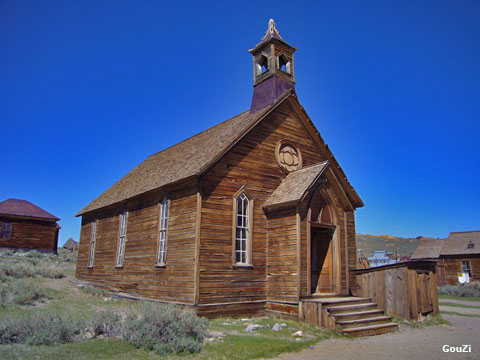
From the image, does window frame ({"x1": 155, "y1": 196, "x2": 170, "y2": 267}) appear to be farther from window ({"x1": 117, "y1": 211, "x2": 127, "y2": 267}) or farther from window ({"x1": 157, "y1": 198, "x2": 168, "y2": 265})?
window ({"x1": 117, "y1": 211, "x2": 127, "y2": 267})

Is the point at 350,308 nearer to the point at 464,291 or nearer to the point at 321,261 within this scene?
the point at 321,261

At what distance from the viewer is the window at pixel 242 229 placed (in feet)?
45.2

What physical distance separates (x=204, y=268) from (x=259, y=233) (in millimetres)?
2624

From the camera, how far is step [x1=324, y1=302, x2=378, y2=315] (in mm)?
12080

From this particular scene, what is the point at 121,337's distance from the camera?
29.6 feet

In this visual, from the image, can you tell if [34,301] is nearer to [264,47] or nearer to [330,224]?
[330,224]

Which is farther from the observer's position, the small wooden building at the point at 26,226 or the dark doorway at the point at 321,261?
the small wooden building at the point at 26,226

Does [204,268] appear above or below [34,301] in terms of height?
above

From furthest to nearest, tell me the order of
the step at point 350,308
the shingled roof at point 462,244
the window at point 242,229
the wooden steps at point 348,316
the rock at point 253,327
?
1. the shingled roof at point 462,244
2. the window at point 242,229
3. the step at point 350,308
4. the wooden steps at point 348,316
5. the rock at point 253,327

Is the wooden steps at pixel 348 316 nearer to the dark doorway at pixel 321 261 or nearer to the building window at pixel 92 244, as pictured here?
the dark doorway at pixel 321 261

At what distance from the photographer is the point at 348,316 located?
12.0m

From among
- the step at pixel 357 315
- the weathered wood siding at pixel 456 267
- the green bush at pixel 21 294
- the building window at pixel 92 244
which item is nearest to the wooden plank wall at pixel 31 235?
the building window at pixel 92 244

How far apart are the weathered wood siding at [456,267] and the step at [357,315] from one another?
29098 mm

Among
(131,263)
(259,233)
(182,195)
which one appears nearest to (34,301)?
(131,263)
